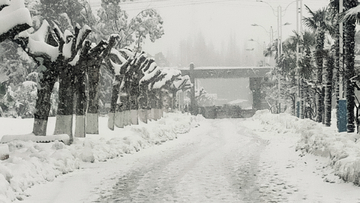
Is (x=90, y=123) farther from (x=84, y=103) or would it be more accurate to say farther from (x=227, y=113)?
(x=227, y=113)

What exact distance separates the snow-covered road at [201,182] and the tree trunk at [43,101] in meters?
3.40

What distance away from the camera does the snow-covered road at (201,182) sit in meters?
9.52

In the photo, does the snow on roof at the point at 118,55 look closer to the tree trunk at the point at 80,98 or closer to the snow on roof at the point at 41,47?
the tree trunk at the point at 80,98

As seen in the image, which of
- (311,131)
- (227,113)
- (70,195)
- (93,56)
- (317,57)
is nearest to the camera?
(70,195)

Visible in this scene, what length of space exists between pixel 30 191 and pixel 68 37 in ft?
38.7

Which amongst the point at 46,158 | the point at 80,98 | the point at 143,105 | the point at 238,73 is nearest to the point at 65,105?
the point at 80,98

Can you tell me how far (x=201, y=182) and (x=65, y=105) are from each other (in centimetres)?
954

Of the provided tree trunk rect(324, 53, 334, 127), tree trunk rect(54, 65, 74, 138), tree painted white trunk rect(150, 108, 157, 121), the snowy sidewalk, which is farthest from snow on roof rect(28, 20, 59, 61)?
tree painted white trunk rect(150, 108, 157, 121)

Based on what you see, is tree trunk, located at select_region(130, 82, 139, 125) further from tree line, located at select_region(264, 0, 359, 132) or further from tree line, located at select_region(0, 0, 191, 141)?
tree line, located at select_region(264, 0, 359, 132)

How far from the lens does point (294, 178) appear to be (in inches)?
474

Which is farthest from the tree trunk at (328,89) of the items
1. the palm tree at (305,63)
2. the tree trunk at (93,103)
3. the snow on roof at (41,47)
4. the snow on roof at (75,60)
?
the snow on roof at (41,47)

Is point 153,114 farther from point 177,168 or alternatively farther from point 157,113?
point 177,168

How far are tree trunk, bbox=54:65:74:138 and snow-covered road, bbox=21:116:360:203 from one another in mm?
3396

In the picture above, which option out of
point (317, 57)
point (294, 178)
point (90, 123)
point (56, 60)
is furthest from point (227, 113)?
point (294, 178)
